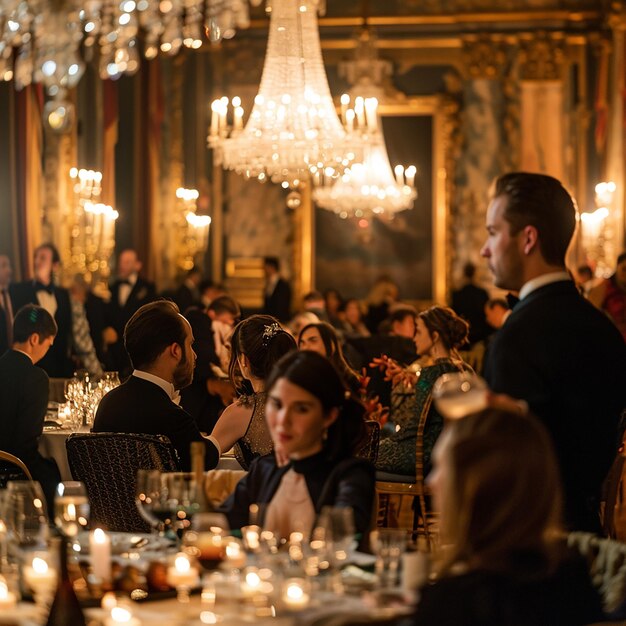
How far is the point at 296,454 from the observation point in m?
3.41

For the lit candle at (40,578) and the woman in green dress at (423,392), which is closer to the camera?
the lit candle at (40,578)

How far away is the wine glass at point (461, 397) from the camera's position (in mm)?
2482

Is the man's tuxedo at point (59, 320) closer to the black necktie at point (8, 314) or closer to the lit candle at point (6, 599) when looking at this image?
the black necktie at point (8, 314)

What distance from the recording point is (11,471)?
6.29 meters

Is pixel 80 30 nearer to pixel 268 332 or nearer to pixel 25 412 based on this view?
pixel 268 332

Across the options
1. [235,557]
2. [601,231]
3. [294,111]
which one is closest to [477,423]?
[235,557]

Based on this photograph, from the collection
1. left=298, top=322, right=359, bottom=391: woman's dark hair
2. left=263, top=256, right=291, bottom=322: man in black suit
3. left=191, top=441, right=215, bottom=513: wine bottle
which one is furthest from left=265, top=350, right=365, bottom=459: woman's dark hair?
left=263, top=256, right=291, bottom=322: man in black suit

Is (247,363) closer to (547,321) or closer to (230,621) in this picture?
(547,321)

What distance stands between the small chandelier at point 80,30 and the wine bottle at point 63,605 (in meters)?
2.69

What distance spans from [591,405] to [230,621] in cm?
127

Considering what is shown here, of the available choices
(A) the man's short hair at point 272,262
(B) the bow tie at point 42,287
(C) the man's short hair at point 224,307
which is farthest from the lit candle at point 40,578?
(A) the man's short hair at point 272,262

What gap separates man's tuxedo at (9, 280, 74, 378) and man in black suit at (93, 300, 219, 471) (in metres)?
4.70

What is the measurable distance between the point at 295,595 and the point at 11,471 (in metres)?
3.91

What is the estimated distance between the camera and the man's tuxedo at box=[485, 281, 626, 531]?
11.0 ft
